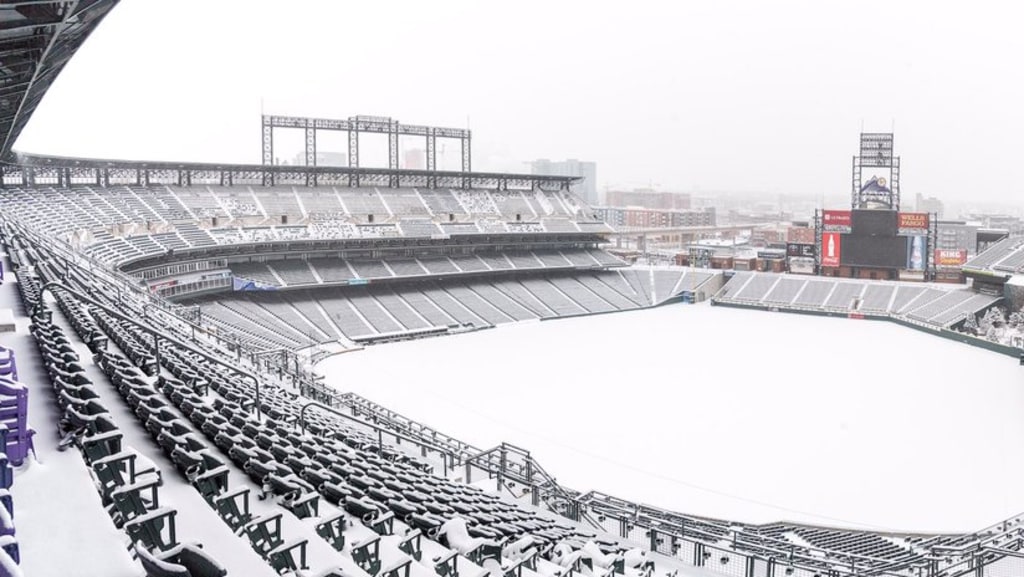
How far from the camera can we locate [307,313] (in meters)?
41.3

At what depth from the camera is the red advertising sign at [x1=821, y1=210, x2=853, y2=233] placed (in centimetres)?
5319

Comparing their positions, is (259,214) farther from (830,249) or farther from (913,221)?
(913,221)

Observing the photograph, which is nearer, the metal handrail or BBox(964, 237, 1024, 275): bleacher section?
the metal handrail

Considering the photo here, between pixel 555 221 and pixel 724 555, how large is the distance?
4718cm

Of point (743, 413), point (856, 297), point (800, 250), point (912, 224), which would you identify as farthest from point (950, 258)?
point (743, 413)

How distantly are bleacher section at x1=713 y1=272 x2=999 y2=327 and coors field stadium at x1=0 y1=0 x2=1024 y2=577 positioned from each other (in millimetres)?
234

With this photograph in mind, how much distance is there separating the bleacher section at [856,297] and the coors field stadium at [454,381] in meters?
0.23

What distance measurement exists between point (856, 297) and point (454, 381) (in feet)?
106

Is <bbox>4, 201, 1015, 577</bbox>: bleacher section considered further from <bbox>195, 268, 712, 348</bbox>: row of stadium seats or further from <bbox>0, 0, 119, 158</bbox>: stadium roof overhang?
<bbox>195, 268, 712, 348</bbox>: row of stadium seats

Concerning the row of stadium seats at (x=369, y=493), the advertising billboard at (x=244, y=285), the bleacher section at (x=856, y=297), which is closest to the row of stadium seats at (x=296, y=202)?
the advertising billboard at (x=244, y=285)

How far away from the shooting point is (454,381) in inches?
1184

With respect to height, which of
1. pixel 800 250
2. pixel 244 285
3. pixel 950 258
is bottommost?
pixel 244 285

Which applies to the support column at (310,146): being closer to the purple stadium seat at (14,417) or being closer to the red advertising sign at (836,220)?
the red advertising sign at (836,220)

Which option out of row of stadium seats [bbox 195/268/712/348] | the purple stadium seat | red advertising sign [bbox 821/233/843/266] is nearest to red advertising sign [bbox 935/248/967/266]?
red advertising sign [bbox 821/233/843/266]
